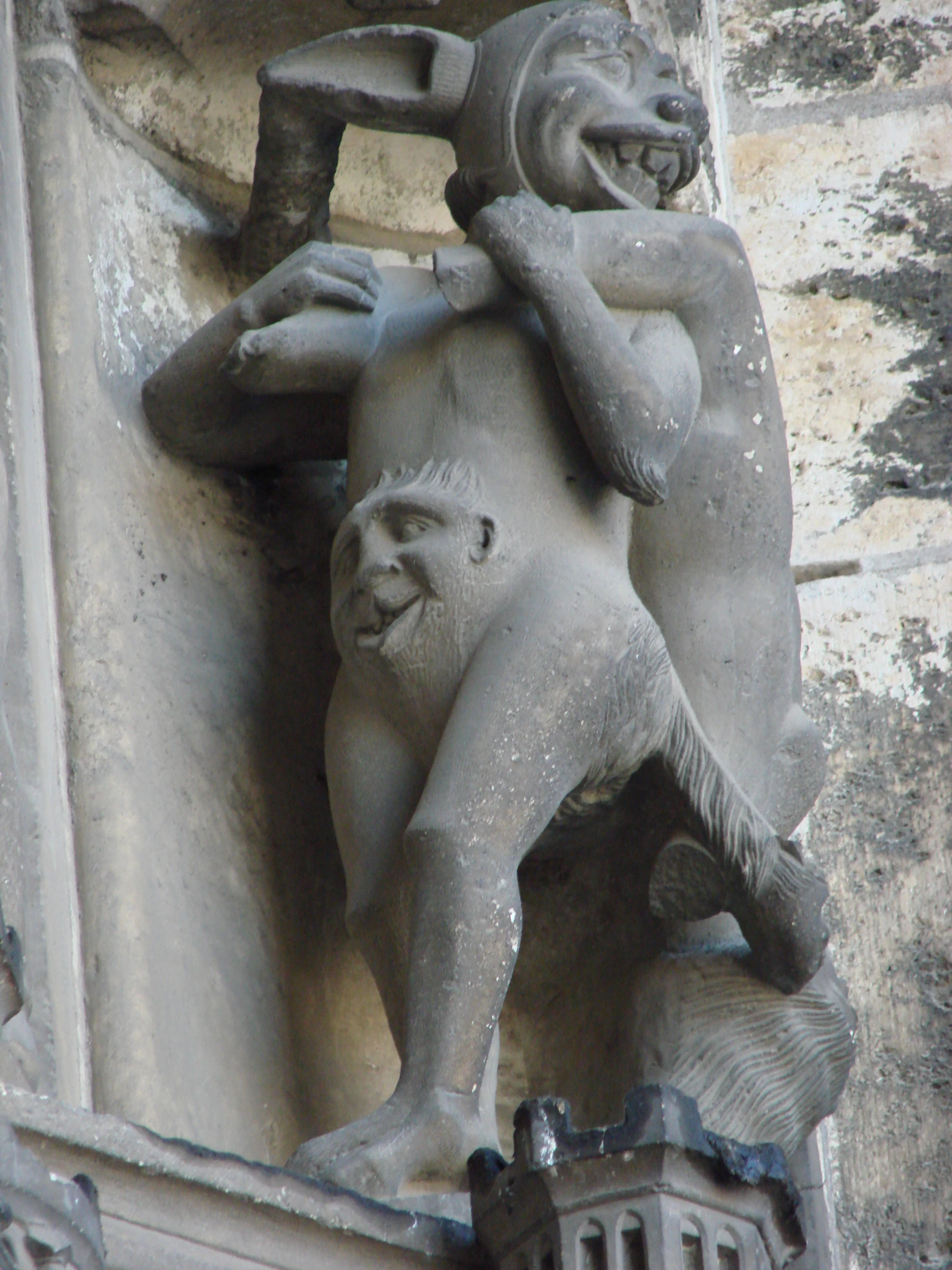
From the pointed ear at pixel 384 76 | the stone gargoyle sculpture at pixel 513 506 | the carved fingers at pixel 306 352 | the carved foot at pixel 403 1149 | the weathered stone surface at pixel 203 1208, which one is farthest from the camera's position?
the pointed ear at pixel 384 76

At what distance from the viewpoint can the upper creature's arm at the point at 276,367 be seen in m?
2.22

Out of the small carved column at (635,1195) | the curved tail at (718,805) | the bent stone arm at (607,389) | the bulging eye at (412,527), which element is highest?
the bent stone arm at (607,389)

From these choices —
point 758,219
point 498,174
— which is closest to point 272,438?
point 498,174

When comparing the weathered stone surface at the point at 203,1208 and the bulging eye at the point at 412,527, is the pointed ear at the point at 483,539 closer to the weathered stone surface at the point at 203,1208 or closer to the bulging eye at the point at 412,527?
the bulging eye at the point at 412,527

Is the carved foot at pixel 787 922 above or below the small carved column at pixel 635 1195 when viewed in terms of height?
above

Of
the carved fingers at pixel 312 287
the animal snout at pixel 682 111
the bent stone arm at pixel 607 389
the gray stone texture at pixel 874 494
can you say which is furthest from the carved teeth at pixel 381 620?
the gray stone texture at pixel 874 494

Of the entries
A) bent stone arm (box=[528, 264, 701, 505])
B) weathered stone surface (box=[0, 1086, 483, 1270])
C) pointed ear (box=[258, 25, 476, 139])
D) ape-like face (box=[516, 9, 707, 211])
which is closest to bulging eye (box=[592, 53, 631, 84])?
ape-like face (box=[516, 9, 707, 211])

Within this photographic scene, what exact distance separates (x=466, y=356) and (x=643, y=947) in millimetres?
Result: 539

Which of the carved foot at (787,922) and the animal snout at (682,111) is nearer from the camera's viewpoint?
the carved foot at (787,922)

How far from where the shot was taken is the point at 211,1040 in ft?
6.92

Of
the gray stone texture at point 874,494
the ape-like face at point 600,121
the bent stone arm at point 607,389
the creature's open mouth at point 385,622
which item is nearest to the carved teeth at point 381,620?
the creature's open mouth at point 385,622

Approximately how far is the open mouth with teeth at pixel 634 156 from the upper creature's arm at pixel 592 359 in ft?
0.45

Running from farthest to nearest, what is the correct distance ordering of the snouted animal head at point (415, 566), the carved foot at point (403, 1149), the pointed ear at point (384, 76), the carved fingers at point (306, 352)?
1. the pointed ear at point (384, 76)
2. the carved fingers at point (306, 352)
3. the snouted animal head at point (415, 566)
4. the carved foot at point (403, 1149)

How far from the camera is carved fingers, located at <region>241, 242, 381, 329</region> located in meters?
2.23
